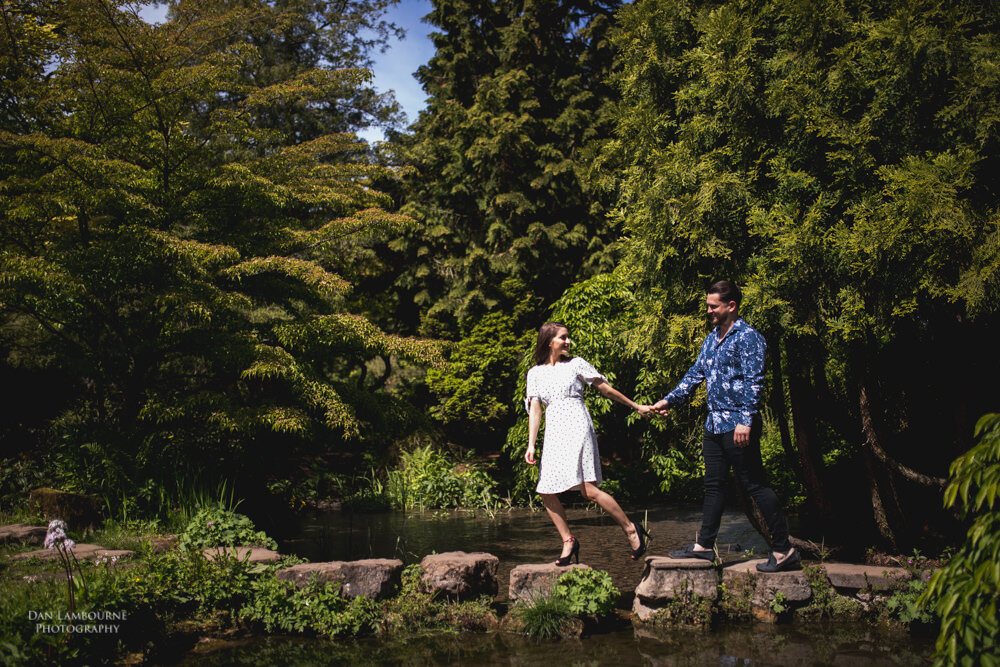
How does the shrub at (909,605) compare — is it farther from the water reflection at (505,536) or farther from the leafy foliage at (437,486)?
the leafy foliage at (437,486)

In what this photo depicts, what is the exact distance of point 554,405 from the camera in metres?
4.28

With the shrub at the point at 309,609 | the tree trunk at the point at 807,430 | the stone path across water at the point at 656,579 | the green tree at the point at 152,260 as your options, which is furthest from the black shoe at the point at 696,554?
the green tree at the point at 152,260

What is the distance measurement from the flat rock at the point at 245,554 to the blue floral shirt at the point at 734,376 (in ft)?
10.5

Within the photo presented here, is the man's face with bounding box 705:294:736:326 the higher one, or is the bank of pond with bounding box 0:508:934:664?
the man's face with bounding box 705:294:736:326

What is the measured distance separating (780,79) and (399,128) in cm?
1700

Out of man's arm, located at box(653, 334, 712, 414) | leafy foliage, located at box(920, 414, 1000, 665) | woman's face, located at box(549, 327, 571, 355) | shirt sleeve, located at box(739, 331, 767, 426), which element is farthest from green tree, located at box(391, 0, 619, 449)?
leafy foliage, located at box(920, 414, 1000, 665)

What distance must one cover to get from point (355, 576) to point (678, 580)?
6.78 ft

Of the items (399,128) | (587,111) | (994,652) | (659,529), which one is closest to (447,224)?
(587,111)

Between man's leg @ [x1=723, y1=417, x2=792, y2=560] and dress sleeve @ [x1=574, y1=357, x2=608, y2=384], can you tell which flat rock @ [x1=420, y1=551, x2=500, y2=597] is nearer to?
dress sleeve @ [x1=574, y1=357, x2=608, y2=384]

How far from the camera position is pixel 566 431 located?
420cm

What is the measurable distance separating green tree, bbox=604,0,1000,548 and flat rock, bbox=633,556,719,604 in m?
1.82

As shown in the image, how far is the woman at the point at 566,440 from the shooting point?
4141 millimetres

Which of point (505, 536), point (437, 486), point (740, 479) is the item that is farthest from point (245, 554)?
point (437, 486)

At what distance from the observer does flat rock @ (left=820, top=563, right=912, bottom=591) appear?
12.8ft
